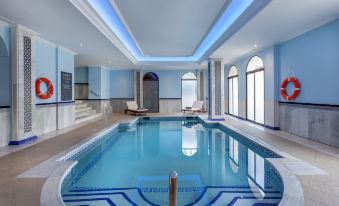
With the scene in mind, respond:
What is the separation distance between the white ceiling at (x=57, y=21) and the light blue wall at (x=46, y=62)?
0.30 metres

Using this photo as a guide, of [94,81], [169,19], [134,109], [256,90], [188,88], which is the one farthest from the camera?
[188,88]

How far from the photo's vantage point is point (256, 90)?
9.29 m

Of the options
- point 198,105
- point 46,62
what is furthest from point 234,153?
point 198,105

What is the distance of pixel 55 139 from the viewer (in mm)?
5957

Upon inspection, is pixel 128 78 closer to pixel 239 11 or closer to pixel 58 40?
pixel 58 40

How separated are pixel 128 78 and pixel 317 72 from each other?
10.6 m

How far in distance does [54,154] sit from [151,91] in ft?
35.3

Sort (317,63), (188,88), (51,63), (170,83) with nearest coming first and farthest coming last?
(317,63), (51,63), (170,83), (188,88)

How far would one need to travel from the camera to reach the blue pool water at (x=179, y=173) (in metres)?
3.09

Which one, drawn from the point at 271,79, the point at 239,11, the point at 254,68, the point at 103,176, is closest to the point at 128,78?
the point at 254,68

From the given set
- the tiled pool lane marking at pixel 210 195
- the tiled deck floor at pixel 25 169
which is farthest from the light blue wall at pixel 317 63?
the tiled deck floor at pixel 25 169

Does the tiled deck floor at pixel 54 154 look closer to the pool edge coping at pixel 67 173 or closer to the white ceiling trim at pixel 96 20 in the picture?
the pool edge coping at pixel 67 173

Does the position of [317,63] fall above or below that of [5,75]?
above

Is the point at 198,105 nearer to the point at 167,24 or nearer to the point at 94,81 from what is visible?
the point at 94,81
